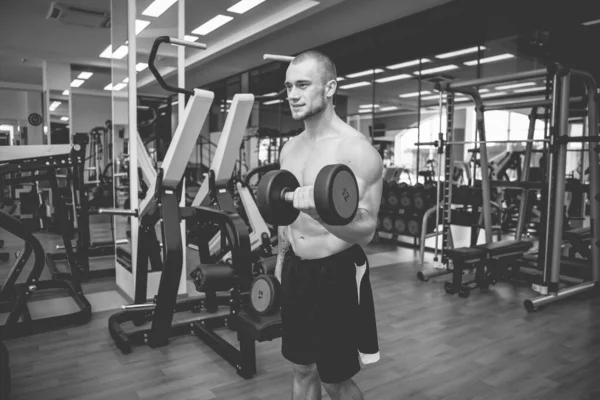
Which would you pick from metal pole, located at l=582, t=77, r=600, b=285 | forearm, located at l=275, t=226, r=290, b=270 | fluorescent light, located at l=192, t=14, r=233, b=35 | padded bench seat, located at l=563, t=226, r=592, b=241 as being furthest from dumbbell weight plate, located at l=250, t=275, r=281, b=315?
fluorescent light, located at l=192, t=14, r=233, b=35

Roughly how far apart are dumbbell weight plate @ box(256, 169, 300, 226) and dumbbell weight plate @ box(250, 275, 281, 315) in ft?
1.35

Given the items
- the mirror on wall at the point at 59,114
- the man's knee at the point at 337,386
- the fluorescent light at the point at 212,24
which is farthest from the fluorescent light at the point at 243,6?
the man's knee at the point at 337,386

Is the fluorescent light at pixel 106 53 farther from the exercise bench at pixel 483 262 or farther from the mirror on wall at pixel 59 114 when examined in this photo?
the exercise bench at pixel 483 262

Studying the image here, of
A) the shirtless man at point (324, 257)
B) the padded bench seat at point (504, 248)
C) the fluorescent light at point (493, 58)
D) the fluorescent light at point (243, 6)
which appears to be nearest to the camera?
the shirtless man at point (324, 257)

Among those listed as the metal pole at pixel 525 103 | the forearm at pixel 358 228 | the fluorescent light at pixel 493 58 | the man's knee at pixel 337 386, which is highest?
the fluorescent light at pixel 493 58

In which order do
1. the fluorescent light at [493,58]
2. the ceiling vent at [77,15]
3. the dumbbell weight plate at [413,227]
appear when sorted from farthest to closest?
the fluorescent light at [493,58], the ceiling vent at [77,15], the dumbbell weight plate at [413,227]

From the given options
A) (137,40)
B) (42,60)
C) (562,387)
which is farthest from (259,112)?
(562,387)

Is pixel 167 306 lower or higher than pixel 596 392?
higher

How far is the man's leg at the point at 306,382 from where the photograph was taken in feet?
4.53

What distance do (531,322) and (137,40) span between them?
3.45 meters

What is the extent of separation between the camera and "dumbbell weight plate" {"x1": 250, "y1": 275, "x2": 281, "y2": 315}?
1.53 meters

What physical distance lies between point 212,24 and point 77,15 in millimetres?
1895

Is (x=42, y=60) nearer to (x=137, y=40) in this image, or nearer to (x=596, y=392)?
(x=137, y=40)

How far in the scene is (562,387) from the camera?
2.01 m
